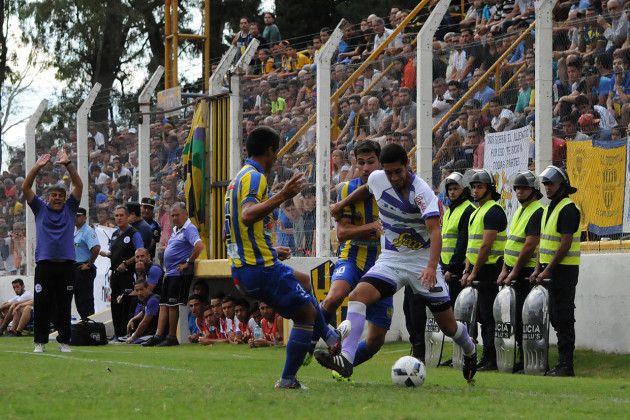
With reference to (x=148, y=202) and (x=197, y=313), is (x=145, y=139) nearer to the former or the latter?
(x=148, y=202)

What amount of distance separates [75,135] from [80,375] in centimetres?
1349

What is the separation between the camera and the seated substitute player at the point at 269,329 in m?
15.7

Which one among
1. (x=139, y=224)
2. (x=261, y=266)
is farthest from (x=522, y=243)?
(x=139, y=224)

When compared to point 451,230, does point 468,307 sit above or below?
below

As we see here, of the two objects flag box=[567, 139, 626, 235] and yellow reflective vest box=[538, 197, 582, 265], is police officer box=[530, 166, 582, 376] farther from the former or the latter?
flag box=[567, 139, 626, 235]

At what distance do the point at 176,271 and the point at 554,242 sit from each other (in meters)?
7.28

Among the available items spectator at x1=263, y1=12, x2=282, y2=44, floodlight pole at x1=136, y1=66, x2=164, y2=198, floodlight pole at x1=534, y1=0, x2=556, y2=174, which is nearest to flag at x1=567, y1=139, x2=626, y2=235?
floodlight pole at x1=534, y1=0, x2=556, y2=174

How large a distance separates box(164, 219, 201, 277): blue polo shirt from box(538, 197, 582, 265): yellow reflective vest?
22.8ft

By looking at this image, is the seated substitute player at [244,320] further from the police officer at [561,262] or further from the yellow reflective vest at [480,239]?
the police officer at [561,262]

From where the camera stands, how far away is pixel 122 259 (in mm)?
17703

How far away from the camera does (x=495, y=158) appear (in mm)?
13461

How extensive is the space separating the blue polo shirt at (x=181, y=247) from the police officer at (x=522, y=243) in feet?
20.8

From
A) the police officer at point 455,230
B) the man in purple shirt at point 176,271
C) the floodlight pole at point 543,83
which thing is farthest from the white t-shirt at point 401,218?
the man in purple shirt at point 176,271

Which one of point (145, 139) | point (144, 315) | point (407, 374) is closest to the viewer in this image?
point (407, 374)
